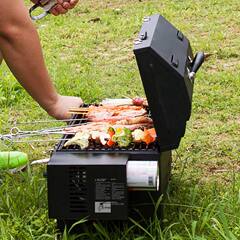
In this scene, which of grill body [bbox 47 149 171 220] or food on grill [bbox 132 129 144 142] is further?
food on grill [bbox 132 129 144 142]

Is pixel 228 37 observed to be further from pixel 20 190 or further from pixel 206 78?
pixel 20 190

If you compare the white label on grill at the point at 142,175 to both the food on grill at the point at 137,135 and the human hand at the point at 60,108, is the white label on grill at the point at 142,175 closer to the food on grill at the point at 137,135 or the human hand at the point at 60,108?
the food on grill at the point at 137,135

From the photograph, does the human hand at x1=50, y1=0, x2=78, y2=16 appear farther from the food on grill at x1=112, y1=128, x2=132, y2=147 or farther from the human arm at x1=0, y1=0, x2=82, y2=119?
the food on grill at x1=112, y1=128, x2=132, y2=147

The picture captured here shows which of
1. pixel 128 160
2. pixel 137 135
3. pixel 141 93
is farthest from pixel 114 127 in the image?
pixel 141 93

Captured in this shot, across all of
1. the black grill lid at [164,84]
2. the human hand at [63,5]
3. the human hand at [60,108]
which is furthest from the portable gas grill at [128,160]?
the human hand at [63,5]

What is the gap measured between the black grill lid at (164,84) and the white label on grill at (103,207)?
0.32m

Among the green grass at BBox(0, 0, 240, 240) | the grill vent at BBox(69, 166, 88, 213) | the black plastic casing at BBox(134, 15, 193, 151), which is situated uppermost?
the black plastic casing at BBox(134, 15, 193, 151)

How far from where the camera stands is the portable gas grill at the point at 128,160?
8.82 ft

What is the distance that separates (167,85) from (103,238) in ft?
2.29

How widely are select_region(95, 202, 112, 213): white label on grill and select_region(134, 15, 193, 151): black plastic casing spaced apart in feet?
1.04

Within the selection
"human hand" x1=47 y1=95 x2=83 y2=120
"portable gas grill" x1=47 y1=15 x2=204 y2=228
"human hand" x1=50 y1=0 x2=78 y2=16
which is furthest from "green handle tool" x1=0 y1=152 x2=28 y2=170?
"portable gas grill" x1=47 y1=15 x2=204 y2=228

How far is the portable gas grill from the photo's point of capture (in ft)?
8.82

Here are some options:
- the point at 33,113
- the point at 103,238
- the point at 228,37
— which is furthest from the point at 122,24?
the point at 103,238

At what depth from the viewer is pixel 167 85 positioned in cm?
269
